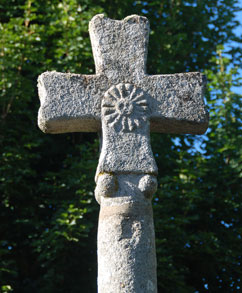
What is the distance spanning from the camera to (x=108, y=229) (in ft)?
12.9

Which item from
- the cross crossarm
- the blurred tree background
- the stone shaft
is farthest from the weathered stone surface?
the blurred tree background

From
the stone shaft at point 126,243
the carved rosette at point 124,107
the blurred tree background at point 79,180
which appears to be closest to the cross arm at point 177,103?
the carved rosette at point 124,107

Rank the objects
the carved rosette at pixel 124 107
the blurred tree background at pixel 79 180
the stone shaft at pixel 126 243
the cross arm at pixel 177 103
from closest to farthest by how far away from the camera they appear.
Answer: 1. the stone shaft at pixel 126 243
2. the carved rosette at pixel 124 107
3. the cross arm at pixel 177 103
4. the blurred tree background at pixel 79 180

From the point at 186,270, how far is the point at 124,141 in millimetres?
4747

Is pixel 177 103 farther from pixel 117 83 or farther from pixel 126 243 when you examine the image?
pixel 126 243

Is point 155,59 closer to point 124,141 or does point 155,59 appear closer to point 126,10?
point 126,10

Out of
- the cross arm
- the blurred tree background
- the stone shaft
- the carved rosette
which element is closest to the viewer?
the stone shaft

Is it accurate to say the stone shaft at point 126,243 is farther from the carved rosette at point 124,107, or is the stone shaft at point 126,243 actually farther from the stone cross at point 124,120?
the carved rosette at point 124,107

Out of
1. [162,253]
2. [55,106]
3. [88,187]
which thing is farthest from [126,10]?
[55,106]

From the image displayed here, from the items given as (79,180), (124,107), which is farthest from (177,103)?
(79,180)

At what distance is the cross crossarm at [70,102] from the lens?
4.32 meters

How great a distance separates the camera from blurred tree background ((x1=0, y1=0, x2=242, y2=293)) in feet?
26.6

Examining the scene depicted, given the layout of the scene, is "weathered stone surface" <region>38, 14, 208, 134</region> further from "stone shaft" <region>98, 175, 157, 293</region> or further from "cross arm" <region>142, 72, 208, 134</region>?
"stone shaft" <region>98, 175, 157, 293</region>

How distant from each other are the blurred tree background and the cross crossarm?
11.5 feet
